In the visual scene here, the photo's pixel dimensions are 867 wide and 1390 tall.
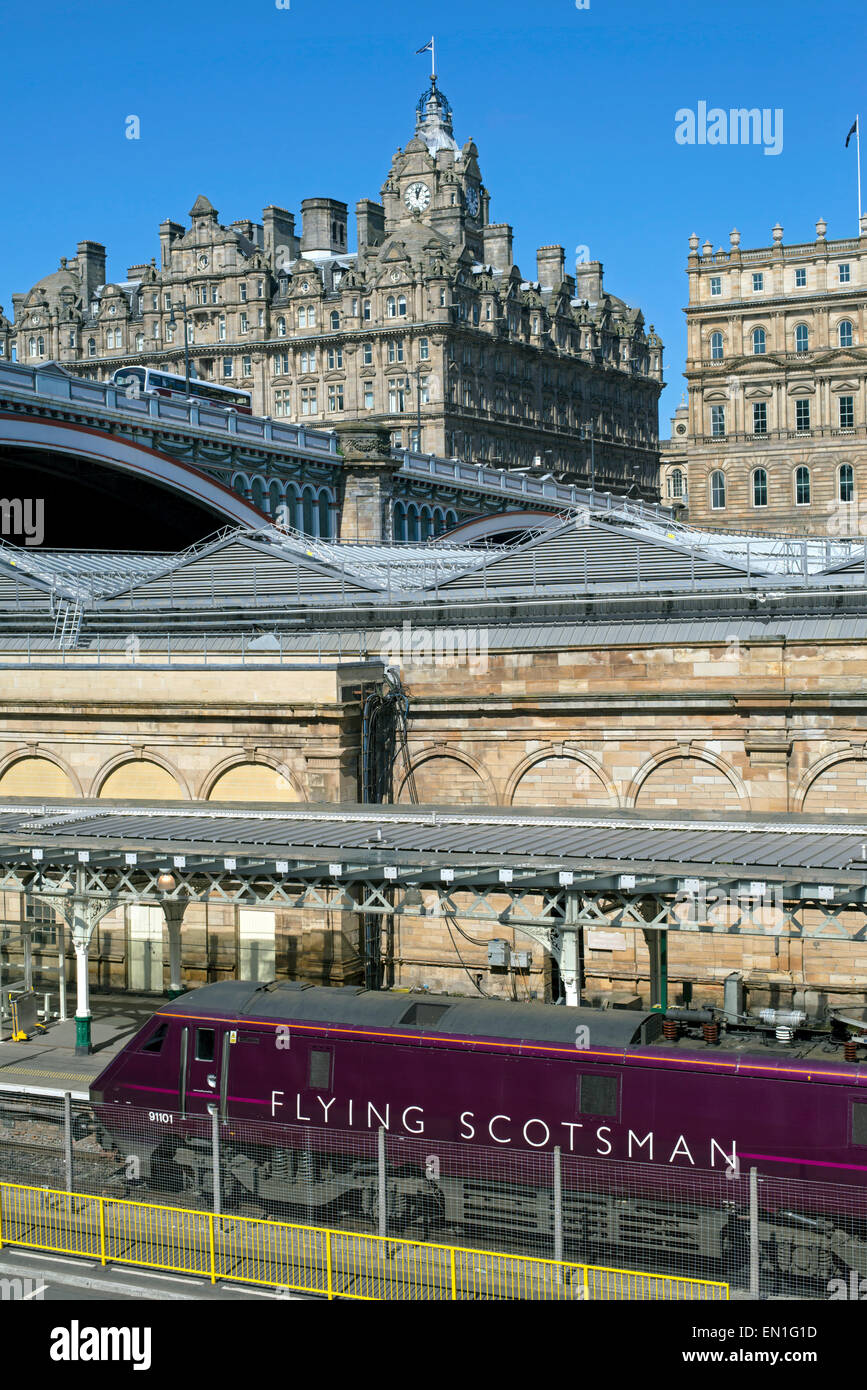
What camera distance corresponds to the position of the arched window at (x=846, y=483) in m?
107

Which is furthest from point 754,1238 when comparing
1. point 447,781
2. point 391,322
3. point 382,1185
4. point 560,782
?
point 391,322

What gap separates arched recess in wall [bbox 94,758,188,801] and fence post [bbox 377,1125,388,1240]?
60.5ft

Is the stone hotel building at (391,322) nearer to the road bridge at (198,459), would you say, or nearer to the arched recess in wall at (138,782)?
the road bridge at (198,459)

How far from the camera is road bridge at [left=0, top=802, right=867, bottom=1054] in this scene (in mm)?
22328

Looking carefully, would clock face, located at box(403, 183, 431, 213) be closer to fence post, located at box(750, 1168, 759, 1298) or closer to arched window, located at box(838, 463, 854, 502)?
arched window, located at box(838, 463, 854, 502)

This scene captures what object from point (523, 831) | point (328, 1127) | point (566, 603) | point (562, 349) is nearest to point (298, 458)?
point (566, 603)

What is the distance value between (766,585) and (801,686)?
5.43m

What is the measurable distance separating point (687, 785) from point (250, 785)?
9624 mm

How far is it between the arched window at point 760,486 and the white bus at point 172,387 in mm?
35118

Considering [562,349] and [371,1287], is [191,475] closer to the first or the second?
[371,1287]

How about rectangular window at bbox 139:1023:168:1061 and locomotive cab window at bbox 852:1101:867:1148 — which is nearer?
locomotive cab window at bbox 852:1101:867:1148

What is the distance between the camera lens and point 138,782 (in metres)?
36.7

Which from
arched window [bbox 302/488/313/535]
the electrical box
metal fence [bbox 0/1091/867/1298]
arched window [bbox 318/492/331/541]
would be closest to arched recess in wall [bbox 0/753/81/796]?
the electrical box

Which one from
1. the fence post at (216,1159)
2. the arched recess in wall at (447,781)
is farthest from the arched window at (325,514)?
the fence post at (216,1159)
